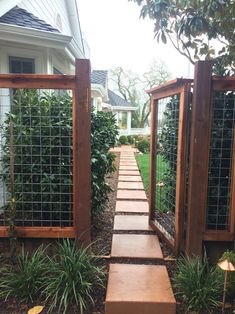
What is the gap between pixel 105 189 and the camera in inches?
184

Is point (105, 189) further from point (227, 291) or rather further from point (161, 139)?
point (227, 291)

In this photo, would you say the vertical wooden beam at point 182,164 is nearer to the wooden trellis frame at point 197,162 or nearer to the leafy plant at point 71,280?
the wooden trellis frame at point 197,162

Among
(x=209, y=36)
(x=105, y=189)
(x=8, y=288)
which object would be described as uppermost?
(x=209, y=36)

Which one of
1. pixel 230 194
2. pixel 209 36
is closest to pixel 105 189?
pixel 230 194

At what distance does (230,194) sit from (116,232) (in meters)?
1.60

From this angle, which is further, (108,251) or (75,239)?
(108,251)

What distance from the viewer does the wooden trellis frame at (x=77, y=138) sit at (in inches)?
120

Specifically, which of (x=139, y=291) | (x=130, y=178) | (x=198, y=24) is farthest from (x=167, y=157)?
(x=130, y=178)

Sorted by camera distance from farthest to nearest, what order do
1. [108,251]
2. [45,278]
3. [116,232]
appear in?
[116,232], [108,251], [45,278]

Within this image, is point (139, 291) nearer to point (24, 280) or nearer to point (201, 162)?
point (24, 280)

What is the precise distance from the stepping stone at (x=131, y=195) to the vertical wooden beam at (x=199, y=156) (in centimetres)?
254

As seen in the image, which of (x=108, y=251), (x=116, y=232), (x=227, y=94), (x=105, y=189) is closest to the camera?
(x=227, y=94)

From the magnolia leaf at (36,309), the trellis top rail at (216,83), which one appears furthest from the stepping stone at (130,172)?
the magnolia leaf at (36,309)

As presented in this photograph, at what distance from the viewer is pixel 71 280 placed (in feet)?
8.89
